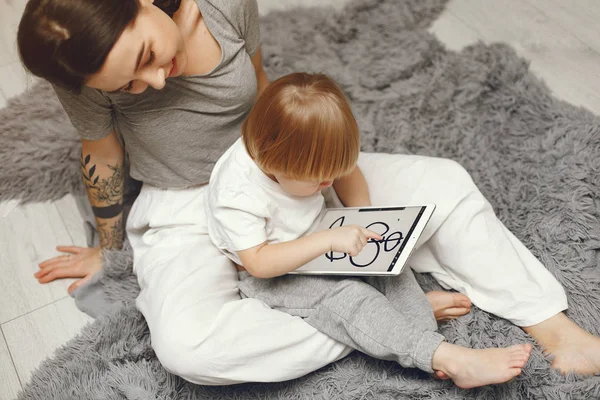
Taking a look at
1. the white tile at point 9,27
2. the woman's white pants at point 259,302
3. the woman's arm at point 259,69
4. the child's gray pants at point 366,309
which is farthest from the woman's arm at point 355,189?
the white tile at point 9,27

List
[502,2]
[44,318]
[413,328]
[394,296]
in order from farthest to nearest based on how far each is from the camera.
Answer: [502,2]
[44,318]
[394,296]
[413,328]

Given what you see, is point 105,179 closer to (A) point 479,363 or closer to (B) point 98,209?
(B) point 98,209

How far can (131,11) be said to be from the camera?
2.48ft

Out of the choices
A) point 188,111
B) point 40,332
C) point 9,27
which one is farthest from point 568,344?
point 9,27

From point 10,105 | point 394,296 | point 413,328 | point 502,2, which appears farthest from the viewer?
point 502,2

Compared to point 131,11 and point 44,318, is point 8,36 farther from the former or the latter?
point 131,11

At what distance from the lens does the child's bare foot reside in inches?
32.9

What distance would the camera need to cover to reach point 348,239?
83 centimetres

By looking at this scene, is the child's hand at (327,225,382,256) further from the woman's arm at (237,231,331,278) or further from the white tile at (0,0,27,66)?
the white tile at (0,0,27,66)

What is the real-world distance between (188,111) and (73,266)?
17.3 inches

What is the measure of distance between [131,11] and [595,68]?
3.87ft

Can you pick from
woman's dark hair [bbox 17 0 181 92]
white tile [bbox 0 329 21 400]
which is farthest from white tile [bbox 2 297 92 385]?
woman's dark hair [bbox 17 0 181 92]

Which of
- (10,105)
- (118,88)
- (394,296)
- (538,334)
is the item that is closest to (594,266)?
(538,334)

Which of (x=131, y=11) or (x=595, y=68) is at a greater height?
(x=131, y=11)
